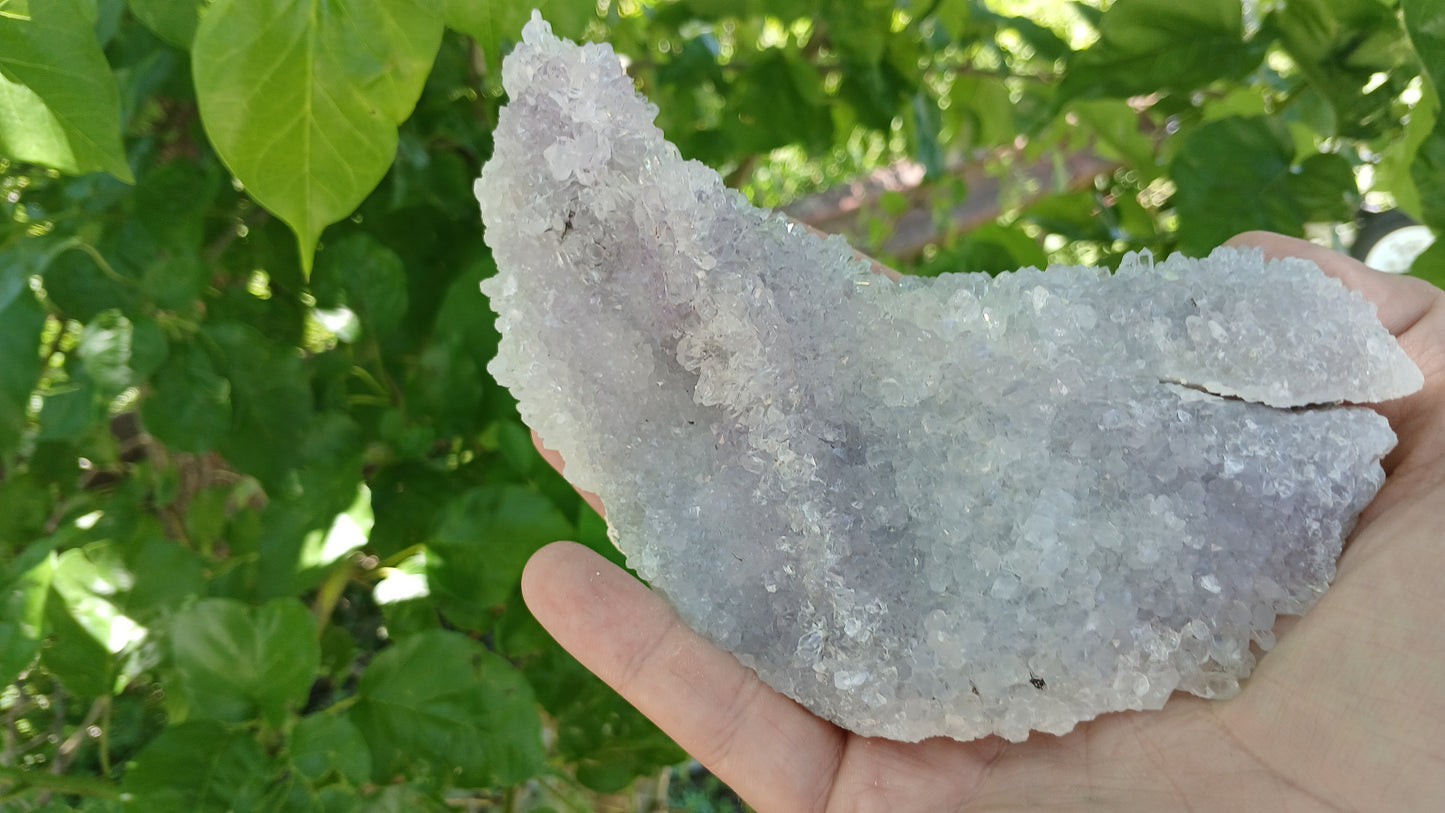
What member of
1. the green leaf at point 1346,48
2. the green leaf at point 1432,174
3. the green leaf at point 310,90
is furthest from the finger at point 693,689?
the green leaf at point 1346,48

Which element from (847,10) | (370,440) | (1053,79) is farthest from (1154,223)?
(370,440)

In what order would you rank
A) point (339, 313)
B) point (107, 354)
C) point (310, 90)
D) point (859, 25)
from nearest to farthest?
1. point (310, 90)
2. point (107, 354)
3. point (339, 313)
4. point (859, 25)

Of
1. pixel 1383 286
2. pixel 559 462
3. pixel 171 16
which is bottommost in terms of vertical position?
pixel 559 462

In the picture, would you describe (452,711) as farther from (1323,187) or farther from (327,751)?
(1323,187)

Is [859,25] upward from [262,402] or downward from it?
upward

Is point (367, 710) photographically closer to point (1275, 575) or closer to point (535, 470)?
point (535, 470)

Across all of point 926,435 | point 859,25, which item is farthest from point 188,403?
point 859,25
